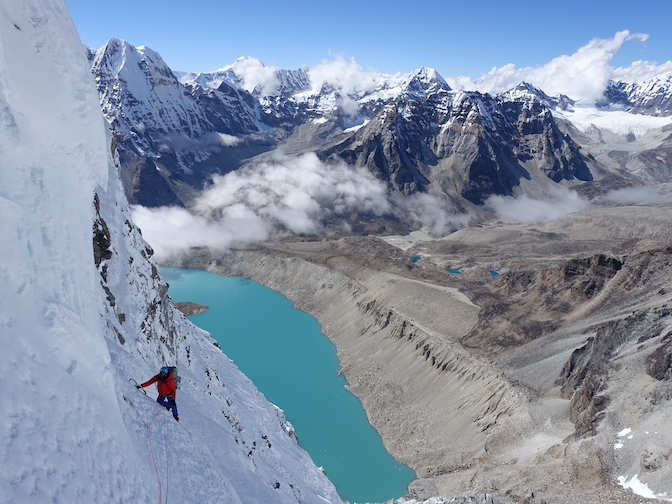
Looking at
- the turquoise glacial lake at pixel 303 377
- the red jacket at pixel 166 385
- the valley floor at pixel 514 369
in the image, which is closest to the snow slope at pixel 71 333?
the red jacket at pixel 166 385

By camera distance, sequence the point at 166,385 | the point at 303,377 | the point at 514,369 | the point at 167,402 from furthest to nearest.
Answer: the point at 303,377
the point at 514,369
the point at 167,402
the point at 166,385

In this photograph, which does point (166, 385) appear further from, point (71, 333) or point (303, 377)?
point (303, 377)

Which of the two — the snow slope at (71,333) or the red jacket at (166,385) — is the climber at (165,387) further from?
the snow slope at (71,333)

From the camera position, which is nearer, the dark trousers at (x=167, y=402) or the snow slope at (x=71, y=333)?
the snow slope at (x=71, y=333)

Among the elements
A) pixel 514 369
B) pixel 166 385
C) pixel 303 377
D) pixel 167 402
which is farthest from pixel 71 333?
pixel 303 377

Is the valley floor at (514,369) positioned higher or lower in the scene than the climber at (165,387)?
lower

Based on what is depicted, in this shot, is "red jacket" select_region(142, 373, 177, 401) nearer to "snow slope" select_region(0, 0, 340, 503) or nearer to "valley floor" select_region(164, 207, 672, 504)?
"snow slope" select_region(0, 0, 340, 503)
